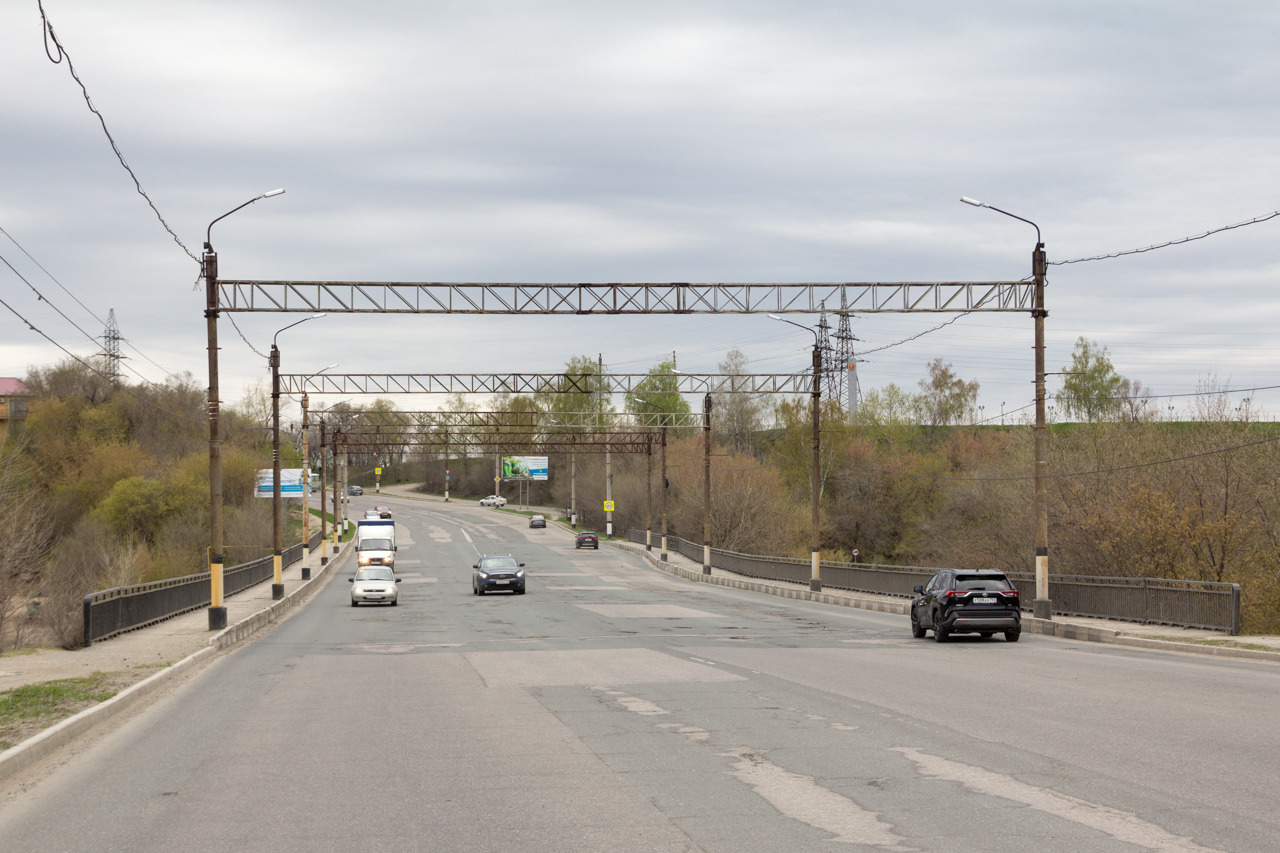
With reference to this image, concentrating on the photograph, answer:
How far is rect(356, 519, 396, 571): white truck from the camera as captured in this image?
58.2m

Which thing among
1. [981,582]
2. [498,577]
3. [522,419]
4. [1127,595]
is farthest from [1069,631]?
[522,419]

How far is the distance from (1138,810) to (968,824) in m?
1.24

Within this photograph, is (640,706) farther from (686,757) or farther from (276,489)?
(276,489)

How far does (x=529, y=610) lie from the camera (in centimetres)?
3534

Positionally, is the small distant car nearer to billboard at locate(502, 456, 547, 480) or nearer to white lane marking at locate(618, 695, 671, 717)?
white lane marking at locate(618, 695, 671, 717)

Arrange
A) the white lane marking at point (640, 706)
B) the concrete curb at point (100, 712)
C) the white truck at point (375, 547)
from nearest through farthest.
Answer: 1. the concrete curb at point (100, 712)
2. the white lane marking at point (640, 706)
3. the white truck at point (375, 547)

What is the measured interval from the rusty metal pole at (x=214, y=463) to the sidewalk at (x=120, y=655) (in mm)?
637

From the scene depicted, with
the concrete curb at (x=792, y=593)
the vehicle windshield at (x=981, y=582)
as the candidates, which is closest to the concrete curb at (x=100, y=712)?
the vehicle windshield at (x=981, y=582)

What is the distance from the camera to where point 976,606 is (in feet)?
75.0

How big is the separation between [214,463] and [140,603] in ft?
11.9

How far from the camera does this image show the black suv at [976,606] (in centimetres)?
2280

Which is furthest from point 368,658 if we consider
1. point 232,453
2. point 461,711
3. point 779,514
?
point 232,453

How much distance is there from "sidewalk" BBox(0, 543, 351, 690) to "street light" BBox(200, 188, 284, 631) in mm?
695

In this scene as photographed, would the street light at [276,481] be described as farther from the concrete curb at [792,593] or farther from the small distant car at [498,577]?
the concrete curb at [792,593]
